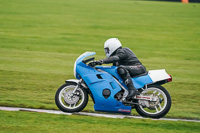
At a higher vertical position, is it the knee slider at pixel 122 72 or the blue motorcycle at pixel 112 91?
the knee slider at pixel 122 72

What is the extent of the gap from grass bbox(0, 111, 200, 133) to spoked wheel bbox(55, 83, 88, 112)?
380 millimetres

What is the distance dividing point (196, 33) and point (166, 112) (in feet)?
48.0

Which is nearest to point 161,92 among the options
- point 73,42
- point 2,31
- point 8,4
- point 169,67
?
point 169,67

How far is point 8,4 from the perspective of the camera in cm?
2905

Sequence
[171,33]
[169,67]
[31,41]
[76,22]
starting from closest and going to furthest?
[169,67] → [31,41] → [171,33] → [76,22]

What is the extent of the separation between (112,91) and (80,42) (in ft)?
34.2

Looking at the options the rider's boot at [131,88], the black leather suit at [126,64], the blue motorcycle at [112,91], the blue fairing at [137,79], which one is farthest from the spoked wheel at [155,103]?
the black leather suit at [126,64]

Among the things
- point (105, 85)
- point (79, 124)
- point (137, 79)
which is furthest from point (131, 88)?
point (79, 124)

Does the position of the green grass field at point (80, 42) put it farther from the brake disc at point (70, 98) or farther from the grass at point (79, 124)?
the grass at point (79, 124)

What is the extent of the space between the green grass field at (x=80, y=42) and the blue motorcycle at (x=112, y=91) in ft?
1.91

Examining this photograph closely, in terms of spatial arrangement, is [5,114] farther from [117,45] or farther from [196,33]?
[196,33]

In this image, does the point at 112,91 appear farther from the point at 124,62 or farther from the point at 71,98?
the point at 71,98

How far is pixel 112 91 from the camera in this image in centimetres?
770

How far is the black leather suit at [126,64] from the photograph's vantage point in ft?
25.0
